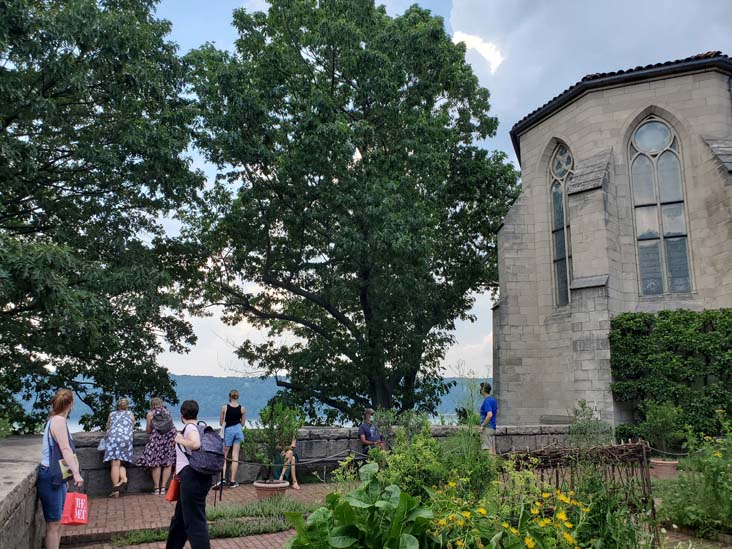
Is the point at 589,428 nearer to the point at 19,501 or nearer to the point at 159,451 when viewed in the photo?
the point at 159,451

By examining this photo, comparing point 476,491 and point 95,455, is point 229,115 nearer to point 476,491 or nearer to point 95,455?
point 95,455

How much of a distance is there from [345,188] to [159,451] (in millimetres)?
8200

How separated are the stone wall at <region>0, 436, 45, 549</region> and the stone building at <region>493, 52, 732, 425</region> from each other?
12.3m

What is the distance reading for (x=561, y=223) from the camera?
686 inches

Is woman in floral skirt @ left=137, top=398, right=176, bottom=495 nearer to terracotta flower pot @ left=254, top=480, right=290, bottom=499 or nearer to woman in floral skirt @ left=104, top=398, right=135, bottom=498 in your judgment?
woman in floral skirt @ left=104, top=398, right=135, bottom=498

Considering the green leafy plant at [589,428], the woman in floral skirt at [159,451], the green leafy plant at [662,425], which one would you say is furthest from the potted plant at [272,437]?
the green leafy plant at [662,425]

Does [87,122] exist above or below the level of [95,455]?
above

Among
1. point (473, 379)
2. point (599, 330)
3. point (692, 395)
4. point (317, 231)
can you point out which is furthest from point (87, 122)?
point (692, 395)

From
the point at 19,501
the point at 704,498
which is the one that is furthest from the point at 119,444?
the point at 704,498

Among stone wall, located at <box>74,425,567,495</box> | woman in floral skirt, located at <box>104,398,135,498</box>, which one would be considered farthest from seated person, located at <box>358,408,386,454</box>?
woman in floral skirt, located at <box>104,398,135,498</box>

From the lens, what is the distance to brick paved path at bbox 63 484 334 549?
6.89 metres

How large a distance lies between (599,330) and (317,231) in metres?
8.39

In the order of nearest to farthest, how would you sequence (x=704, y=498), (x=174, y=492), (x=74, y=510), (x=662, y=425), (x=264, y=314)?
(x=74, y=510), (x=174, y=492), (x=704, y=498), (x=662, y=425), (x=264, y=314)

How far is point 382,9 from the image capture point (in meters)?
17.8
